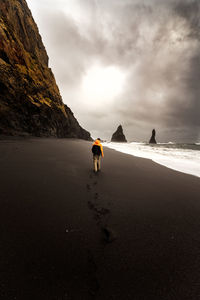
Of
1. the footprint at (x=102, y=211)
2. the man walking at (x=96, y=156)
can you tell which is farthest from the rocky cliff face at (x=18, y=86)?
the footprint at (x=102, y=211)

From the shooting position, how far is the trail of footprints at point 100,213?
166 centimetres

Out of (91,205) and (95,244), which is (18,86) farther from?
(95,244)

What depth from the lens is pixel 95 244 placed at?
4.96ft

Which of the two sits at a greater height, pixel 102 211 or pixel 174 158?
pixel 174 158

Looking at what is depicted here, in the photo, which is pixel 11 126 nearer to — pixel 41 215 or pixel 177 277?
pixel 41 215

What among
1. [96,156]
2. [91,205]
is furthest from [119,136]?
[91,205]

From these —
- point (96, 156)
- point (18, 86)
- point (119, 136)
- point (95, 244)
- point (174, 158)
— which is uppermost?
point (119, 136)

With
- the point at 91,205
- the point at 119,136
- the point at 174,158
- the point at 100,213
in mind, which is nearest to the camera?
the point at 100,213

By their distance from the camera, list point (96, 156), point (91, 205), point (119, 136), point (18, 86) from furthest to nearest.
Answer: point (119, 136) < point (18, 86) < point (96, 156) < point (91, 205)

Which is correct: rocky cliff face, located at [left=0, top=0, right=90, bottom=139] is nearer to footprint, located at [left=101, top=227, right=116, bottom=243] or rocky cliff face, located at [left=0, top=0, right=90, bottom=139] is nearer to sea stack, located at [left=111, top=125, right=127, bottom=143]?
footprint, located at [left=101, top=227, right=116, bottom=243]

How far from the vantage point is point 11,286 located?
103 centimetres

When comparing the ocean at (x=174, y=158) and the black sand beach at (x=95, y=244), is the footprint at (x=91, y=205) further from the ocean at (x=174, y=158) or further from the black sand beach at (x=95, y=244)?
the ocean at (x=174, y=158)

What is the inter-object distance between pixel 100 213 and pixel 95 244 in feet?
2.09

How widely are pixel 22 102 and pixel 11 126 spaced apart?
333 centimetres
